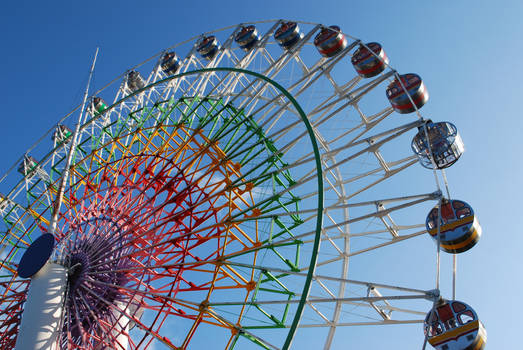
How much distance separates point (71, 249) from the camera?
53.6 feet

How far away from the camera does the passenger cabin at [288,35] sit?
65.8 ft

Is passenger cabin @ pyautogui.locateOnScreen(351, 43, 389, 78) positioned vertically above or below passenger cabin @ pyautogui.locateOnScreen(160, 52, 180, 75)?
below

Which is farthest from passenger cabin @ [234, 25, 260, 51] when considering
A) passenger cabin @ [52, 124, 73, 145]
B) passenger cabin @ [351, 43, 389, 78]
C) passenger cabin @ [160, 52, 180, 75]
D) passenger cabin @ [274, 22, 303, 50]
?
passenger cabin @ [52, 124, 73, 145]

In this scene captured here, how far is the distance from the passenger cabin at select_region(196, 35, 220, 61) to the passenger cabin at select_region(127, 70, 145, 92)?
3675 millimetres

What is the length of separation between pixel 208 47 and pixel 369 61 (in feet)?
28.2

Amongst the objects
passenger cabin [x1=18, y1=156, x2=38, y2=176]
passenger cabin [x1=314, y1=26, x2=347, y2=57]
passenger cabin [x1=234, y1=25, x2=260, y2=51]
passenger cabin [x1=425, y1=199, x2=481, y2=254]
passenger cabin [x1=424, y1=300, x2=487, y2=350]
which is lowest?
passenger cabin [x1=424, y1=300, x2=487, y2=350]

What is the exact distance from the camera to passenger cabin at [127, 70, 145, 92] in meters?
24.7

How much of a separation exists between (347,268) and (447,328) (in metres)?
6.82

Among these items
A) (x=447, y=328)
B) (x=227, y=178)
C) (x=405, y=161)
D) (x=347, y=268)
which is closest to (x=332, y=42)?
(x=405, y=161)

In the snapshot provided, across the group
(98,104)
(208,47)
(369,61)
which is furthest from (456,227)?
(98,104)

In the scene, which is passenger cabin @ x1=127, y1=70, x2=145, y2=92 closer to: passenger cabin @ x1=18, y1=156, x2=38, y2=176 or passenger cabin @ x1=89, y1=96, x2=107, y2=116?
passenger cabin @ x1=89, y1=96, x2=107, y2=116

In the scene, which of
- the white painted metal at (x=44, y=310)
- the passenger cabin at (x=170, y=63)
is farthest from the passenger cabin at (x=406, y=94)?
the white painted metal at (x=44, y=310)

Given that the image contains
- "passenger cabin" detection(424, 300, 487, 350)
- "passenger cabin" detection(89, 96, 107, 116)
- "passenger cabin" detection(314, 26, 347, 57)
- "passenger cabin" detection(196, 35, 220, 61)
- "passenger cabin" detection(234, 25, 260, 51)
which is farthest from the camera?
"passenger cabin" detection(89, 96, 107, 116)

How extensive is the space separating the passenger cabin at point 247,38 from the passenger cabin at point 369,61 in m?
4.97
